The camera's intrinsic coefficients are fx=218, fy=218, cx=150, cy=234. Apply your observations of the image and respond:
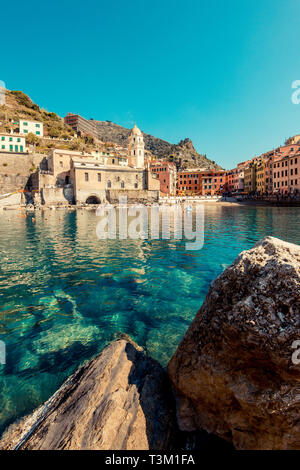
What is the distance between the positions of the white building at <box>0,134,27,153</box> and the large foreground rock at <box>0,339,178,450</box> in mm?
59859

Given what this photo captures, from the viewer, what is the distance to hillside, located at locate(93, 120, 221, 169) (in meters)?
112

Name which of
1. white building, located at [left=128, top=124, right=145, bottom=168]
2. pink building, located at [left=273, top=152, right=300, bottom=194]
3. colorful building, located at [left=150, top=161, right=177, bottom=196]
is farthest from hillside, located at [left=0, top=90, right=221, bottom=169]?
pink building, located at [left=273, top=152, right=300, bottom=194]

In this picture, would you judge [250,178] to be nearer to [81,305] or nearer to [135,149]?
[135,149]

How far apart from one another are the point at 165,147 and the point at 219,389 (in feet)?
518

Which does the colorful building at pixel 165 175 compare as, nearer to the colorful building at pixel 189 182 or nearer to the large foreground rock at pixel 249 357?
the colorful building at pixel 189 182

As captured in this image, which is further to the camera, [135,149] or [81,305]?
[135,149]

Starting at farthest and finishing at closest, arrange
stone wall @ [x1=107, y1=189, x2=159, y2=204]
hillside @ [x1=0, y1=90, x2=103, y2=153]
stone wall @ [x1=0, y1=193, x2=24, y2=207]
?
hillside @ [x1=0, y1=90, x2=103, y2=153]
stone wall @ [x1=107, y1=189, x2=159, y2=204]
stone wall @ [x1=0, y1=193, x2=24, y2=207]

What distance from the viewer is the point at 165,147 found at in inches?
5807

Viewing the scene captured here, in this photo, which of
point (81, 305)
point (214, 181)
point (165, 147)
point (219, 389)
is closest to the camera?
point (219, 389)

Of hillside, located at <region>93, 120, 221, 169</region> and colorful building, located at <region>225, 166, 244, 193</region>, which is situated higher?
hillside, located at <region>93, 120, 221, 169</region>

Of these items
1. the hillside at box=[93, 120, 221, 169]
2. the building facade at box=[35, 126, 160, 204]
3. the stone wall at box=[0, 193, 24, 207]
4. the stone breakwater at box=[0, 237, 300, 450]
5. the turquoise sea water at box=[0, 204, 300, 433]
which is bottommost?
the turquoise sea water at box=[0, 204, 300, 433]

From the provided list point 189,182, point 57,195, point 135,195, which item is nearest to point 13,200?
point 57,195

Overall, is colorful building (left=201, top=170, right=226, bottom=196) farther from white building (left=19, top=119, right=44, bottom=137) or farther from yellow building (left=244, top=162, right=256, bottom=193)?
white building (left=19, top=119, right=44, bottom=137)
